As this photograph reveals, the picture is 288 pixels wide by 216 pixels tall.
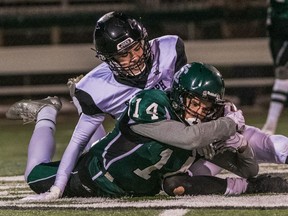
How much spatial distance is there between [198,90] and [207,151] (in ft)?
1.01

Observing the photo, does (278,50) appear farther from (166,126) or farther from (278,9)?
(166,126)

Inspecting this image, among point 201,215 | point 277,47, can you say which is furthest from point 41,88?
point 201,215

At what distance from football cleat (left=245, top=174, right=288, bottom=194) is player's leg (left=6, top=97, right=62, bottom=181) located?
1.19 m

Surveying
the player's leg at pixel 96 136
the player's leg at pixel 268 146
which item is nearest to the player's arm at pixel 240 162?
the player's leg at pixel 268 146

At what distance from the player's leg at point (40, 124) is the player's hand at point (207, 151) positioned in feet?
3.57

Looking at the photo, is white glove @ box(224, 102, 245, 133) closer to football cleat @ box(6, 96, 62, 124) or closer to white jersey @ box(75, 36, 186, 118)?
white jersey @ box(75, 36, 186, 118)

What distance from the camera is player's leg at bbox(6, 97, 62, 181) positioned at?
5.20m

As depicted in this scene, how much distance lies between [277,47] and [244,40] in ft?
12.4

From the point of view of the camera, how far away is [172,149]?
443cm

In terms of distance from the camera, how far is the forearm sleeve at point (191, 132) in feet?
13.9

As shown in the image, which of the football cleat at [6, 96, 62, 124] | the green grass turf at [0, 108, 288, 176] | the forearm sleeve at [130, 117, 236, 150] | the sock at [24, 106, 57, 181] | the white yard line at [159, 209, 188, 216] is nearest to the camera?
the white yard line at [159, 209, 188, 216]

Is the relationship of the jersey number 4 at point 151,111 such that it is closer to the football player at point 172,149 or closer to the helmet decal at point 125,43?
the football player at point 172,149

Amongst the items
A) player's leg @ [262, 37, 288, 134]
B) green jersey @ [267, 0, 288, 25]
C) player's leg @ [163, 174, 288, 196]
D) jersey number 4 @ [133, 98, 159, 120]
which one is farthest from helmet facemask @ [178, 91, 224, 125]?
green jersey @ [267, 0, 288, 25]

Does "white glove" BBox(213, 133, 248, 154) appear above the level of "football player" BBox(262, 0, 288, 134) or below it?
above
